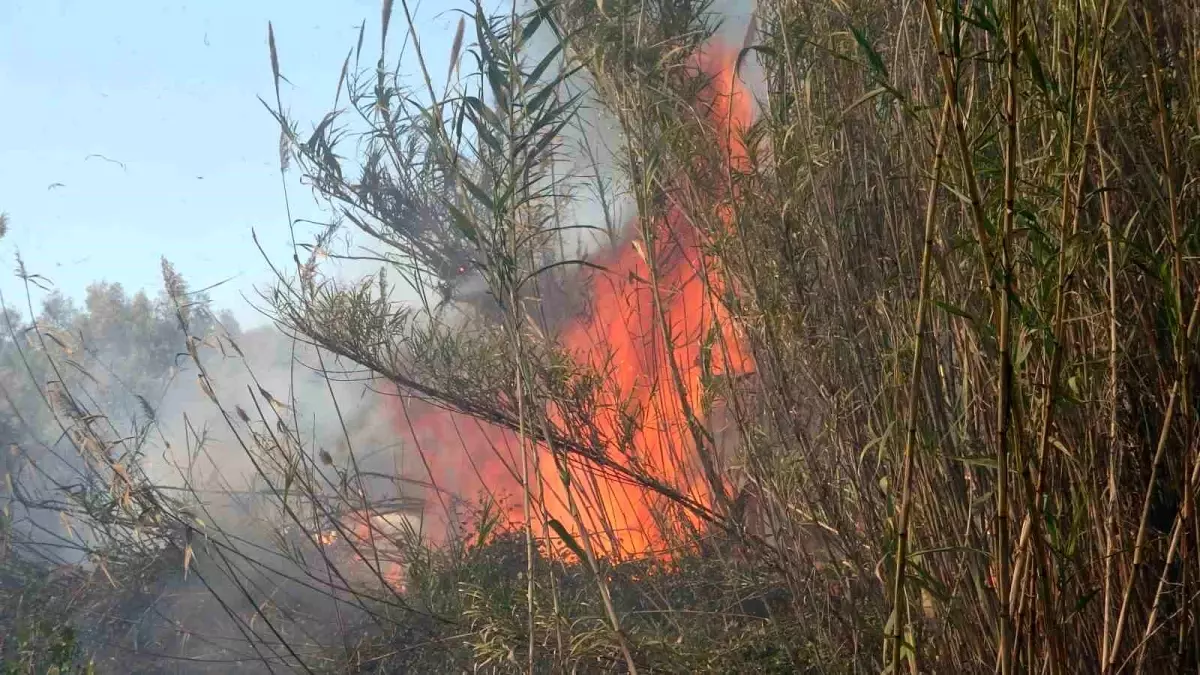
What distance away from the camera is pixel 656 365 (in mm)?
2830

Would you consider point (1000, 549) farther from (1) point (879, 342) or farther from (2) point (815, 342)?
(2) point (815, 342)

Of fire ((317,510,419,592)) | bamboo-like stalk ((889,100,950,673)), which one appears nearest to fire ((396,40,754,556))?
fire ((317,510,419,592))

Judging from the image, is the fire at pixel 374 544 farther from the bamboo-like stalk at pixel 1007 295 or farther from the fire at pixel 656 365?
the bamboo-like stalk at pixel 1007 295

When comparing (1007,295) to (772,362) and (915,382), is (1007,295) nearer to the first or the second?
(915,382)

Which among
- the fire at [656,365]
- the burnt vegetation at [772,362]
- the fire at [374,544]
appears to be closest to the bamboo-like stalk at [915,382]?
the burnt vegetation at [772,362]

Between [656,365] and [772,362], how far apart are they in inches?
39.9

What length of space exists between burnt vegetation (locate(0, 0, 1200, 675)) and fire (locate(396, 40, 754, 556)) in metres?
0.03

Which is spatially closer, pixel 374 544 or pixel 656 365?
pixel 656 365

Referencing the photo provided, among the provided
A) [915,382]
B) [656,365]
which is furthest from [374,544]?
[915,382]

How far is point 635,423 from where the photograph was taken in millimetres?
2957

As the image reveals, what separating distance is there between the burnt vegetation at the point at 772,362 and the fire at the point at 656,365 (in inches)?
1.2

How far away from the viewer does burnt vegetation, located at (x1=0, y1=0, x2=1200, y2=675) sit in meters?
1.04

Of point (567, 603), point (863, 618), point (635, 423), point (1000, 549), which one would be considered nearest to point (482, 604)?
point (567, 603)

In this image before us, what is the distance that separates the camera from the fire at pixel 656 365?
2391 mm
